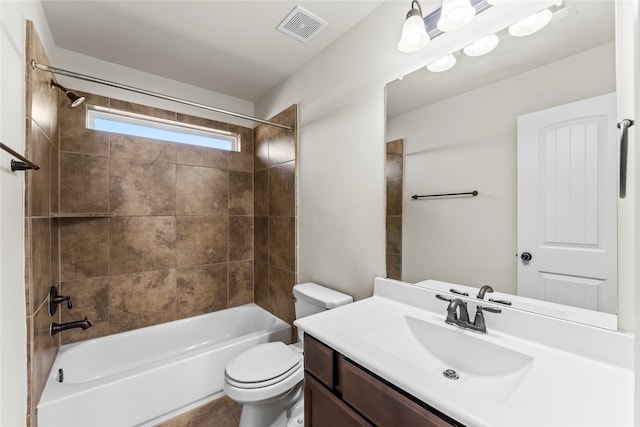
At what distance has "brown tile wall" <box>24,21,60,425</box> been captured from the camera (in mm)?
1236

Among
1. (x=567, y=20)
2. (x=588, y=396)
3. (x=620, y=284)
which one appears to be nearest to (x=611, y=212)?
(x=620, y=284)

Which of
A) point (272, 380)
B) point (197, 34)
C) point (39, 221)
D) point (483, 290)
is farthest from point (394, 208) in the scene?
point (39, 221)

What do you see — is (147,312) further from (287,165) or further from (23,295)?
(287,165)

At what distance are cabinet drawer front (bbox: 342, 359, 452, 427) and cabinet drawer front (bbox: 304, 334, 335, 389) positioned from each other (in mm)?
72

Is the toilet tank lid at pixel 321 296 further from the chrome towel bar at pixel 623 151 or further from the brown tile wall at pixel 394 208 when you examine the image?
the chrome towel bar at pixel 623 151

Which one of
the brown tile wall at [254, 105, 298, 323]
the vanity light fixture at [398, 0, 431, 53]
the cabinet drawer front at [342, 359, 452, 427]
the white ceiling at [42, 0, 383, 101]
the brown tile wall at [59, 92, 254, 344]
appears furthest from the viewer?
the brown tile wall at [254, 105, 298, 323]

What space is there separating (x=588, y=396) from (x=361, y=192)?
47.0 inches

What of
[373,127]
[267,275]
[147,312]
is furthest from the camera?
[267,275]

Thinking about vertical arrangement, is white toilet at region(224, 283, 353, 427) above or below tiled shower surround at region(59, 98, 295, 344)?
below

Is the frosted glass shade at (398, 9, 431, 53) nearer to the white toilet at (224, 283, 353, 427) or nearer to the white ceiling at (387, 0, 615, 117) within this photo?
the white ceiling at (387, 0, 615, 117)

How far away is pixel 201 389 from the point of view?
1.73 metres

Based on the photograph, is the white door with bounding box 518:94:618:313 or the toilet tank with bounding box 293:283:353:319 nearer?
the white door with bounding box 518:94:618:313

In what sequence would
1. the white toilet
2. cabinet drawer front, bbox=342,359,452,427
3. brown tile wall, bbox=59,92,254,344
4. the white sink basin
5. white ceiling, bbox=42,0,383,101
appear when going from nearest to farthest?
cabinet drawer front, bbox=342,359,452,427
the white sink basin
the white toilet
white ceiling, bbox=42,0,383,101
brown tile wall, bbox=59,92,254,344

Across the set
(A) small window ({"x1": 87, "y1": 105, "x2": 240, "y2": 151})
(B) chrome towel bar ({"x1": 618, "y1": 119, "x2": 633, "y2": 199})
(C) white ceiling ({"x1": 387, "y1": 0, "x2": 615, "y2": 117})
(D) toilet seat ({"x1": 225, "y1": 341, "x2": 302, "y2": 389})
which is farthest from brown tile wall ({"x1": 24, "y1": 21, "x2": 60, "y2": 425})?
(B) chrome towel bar ({"x1": 618, "y1": 119, "x2": 633, "y2": 199})
